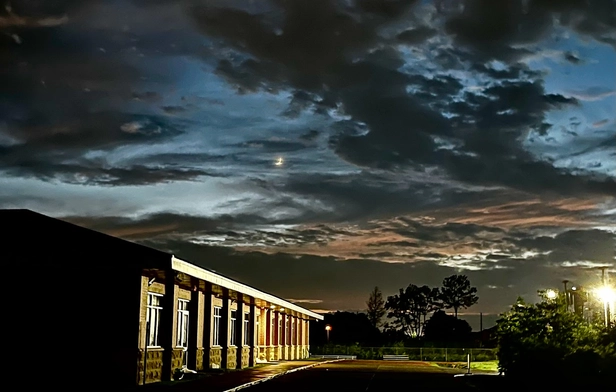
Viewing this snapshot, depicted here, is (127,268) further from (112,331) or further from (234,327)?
(234,327)

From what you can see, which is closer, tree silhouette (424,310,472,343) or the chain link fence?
the chain link fence

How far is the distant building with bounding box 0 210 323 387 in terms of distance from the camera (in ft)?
81.9

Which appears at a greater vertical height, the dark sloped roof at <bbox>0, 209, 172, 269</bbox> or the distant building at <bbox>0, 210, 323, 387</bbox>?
the dark sloped roof at <bbox>0, 209, 172, 269</bbox>

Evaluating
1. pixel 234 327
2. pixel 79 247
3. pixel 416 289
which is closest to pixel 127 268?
pixel 79 247

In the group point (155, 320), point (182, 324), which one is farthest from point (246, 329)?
point (155, 320)

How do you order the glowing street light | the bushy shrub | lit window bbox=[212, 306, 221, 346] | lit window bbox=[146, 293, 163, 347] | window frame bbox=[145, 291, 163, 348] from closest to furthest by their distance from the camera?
the bushy shrub < window frame bbox=[145, 291, 163, 348] < lit window bbox=[146, 293, 163, 347] < the glowing street light < lit window bbox=[212, 306, 221, 346]

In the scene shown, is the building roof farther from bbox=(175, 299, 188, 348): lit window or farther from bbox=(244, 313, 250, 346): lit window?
bbox=(244, 313, 250, 346): lit window

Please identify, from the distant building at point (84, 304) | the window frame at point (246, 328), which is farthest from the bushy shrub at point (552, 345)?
the window frame at point (246, 328)

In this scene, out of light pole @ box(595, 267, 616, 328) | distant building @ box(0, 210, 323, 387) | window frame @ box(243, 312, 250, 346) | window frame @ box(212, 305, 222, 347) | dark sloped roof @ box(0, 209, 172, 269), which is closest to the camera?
dark sloped roof @ box(0, 209, 172, 269)

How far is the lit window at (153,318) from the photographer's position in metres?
28.8

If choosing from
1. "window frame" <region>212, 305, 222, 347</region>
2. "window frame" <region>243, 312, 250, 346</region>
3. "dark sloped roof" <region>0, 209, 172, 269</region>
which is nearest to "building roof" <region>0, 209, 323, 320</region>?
"dark sloped roof" <region>0, 209, 172, 269</region>

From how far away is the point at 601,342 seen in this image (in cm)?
2442

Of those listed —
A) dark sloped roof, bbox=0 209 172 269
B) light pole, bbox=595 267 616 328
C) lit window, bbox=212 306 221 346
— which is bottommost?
lit window, bbox=212 306 221 346

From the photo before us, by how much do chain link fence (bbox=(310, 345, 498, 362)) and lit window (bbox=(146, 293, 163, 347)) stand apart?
4153 centimetres
